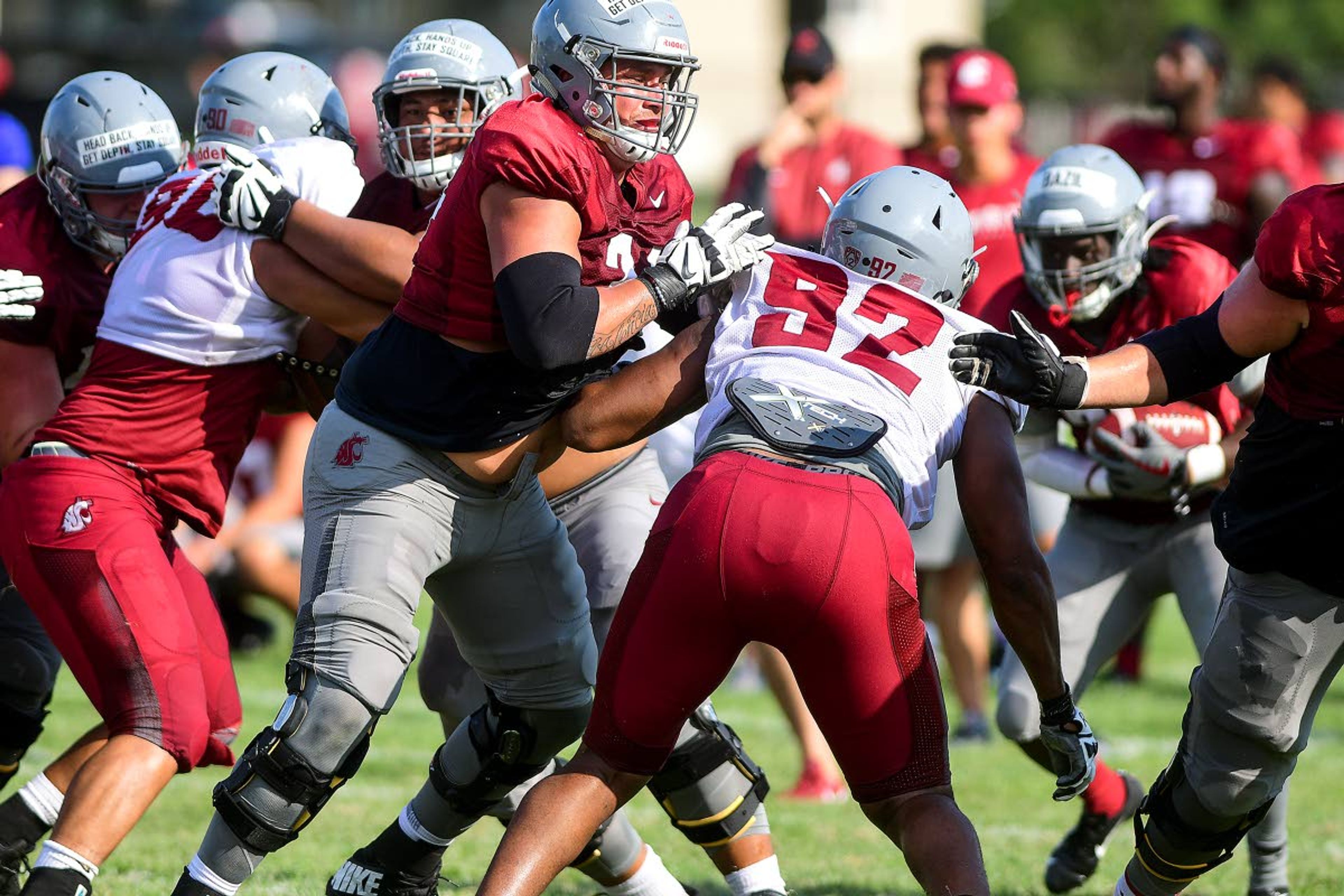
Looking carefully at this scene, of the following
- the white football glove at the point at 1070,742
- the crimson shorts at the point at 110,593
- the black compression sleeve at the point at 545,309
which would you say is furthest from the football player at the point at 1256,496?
the crimson shorts at the point at 110,593

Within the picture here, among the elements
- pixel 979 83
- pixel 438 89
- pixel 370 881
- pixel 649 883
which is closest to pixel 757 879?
pixel 649 883

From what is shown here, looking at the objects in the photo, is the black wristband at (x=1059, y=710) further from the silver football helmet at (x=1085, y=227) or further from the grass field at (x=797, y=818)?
the silver football helmet at (x=1085, y=227)

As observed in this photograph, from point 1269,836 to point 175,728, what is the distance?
2.70 meters

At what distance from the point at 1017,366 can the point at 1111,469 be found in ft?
4.84

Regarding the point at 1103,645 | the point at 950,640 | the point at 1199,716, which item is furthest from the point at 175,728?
the point at 950,640

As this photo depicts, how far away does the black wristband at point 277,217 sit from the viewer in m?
4.05

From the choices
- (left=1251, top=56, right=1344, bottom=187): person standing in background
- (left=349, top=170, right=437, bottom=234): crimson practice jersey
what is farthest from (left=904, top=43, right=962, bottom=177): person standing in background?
(left=349, top=170, right=437, bottom=234): crimson practice jersey

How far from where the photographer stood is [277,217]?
13.3 feet

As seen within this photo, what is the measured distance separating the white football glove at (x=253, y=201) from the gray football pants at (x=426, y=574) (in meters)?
0.47

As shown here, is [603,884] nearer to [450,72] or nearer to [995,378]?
[995,378]

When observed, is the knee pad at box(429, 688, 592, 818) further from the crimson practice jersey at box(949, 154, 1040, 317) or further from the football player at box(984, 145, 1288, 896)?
the crimson practice jersey at box(949, 154, 1040, 317)

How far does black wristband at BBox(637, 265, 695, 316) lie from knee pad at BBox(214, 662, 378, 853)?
100 centimetres

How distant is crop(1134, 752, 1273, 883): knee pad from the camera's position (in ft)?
13.0

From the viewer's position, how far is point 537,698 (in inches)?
159
